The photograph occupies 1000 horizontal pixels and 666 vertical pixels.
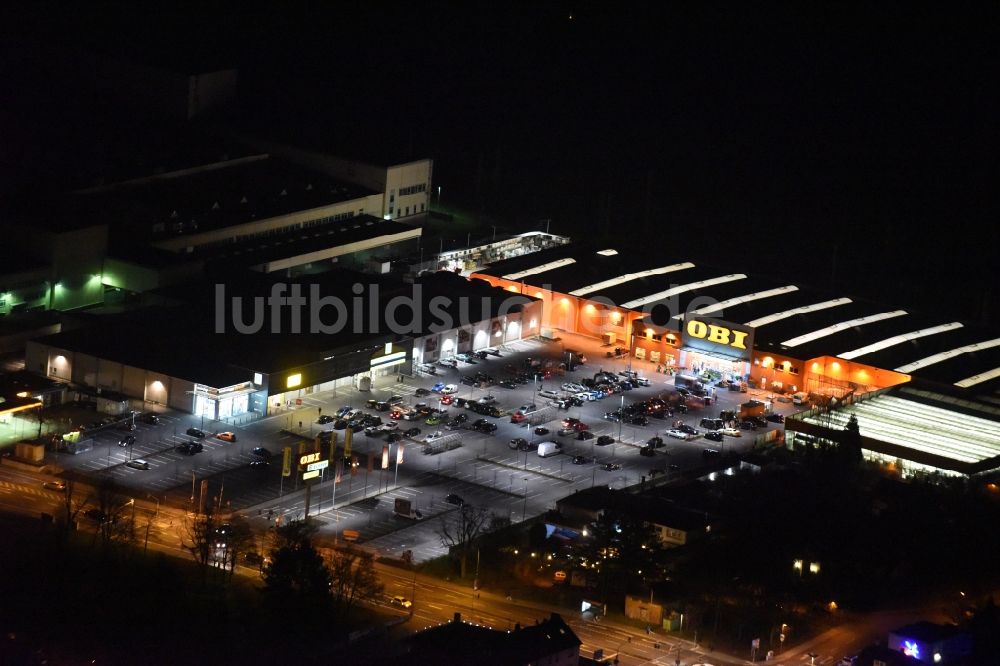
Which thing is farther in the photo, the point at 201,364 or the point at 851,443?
the point at 201,364

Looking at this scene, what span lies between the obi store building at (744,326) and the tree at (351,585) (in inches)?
544

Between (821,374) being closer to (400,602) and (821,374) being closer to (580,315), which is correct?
(580,315)

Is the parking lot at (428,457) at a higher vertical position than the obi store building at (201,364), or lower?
lower

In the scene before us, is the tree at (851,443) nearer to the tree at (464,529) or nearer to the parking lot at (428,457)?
the parking lot at (428,457)

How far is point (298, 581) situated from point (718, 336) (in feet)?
51.5

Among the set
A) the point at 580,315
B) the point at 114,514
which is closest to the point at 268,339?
the point at 580,315

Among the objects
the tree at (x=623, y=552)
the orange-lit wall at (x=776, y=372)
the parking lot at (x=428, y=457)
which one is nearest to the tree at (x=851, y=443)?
the parking lot at (x=428, y=457)

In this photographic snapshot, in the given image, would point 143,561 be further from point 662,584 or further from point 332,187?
point 332,187

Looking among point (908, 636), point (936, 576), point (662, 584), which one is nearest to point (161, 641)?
point (662, 584)

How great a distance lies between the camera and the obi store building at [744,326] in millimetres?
40219

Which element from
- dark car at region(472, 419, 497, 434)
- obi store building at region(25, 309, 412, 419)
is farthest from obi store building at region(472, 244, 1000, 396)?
dark car at region(472, 419, 497, 434)

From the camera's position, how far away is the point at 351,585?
28344mm

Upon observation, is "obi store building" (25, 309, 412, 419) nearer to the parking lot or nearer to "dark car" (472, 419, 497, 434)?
the parking lot

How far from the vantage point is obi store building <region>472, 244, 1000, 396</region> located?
40.2m
